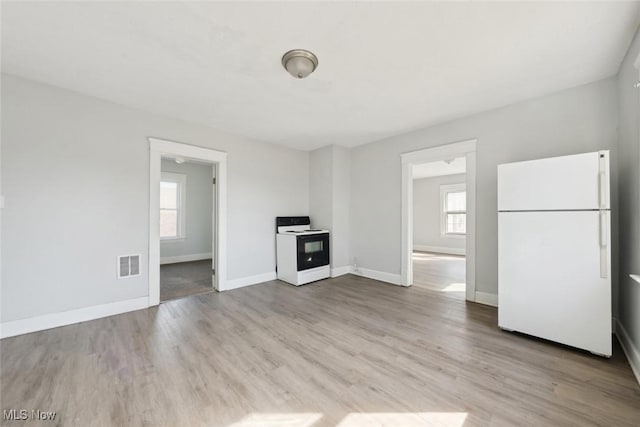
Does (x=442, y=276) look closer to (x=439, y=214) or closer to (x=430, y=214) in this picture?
(x=439, y=214)

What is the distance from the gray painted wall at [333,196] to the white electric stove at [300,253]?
24 cm

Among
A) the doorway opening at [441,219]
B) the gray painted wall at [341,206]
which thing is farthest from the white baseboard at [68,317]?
the doorway opening at [441,219]

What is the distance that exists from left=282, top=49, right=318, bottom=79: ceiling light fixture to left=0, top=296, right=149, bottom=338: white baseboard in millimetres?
3236

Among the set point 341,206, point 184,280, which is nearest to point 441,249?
point 341,206

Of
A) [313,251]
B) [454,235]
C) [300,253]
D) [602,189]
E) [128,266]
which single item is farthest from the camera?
[454,235]

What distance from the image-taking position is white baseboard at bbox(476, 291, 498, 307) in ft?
10.1

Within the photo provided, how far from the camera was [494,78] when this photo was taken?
2396 millimetres

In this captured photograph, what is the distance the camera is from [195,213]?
6.48 m

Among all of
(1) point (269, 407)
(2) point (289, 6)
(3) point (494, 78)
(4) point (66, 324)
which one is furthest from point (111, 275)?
(3) point (494, 78)

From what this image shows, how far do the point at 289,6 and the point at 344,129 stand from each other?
2.36 m

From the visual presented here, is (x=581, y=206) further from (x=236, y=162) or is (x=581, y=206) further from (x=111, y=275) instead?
(x=111, y=275)

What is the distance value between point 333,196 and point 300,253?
4.17 ft

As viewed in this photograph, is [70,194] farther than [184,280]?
No

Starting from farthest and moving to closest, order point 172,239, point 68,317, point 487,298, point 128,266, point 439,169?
1. point 439,169
2. point 172,239
3. point 487,298
4. point 128,266
5. point 68,317
